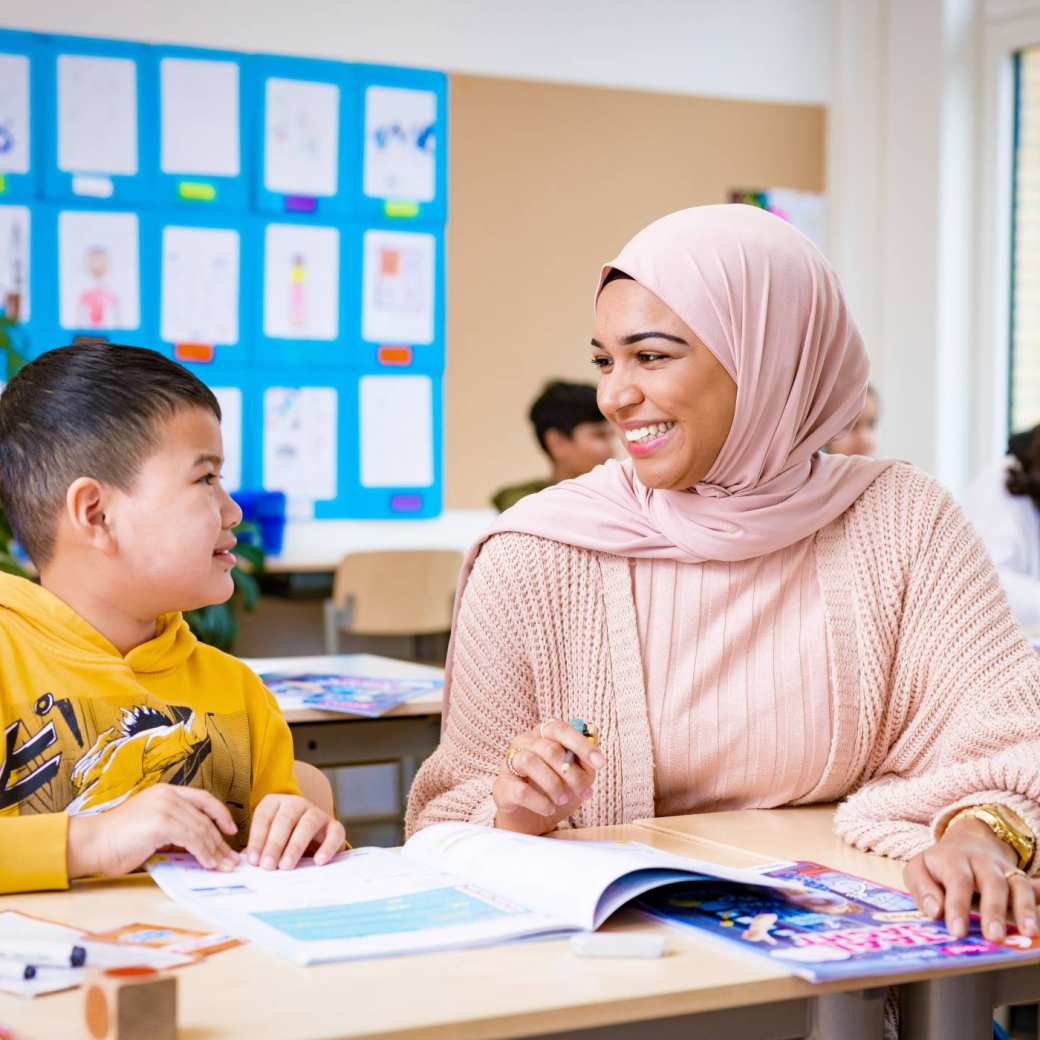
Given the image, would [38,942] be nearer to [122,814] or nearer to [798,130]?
[122,814]

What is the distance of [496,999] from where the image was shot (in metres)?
0.91

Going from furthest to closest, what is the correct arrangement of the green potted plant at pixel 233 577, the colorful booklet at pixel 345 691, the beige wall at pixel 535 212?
the beige wall at pixel 535 212
the green potted plant at pixel 233 577
the colorful booklet at pixel 345 691

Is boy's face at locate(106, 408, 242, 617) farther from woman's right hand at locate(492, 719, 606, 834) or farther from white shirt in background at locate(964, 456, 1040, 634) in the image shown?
white shirt in background at locate(964, 456, 1040, 634)

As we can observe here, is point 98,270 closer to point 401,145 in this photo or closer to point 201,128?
point 201,128

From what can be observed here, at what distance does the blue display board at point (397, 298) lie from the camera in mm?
5195

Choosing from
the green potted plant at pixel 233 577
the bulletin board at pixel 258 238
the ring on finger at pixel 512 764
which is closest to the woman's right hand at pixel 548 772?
the ring on finger at pixel 512 764

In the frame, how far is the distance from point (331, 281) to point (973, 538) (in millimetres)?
3766

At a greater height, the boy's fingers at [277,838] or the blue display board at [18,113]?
the blue display board at [18,113]

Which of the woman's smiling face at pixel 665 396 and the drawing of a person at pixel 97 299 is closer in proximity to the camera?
the woman's smiling face at pixel 665 396

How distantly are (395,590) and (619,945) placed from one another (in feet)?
11.9

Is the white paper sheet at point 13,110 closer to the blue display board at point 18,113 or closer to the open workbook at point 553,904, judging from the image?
the blue display board at point 18,113

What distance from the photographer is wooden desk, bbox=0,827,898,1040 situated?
0.86m

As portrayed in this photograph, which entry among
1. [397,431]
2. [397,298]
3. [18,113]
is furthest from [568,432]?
[18,113]

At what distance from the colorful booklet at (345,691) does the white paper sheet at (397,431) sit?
7.47ft
